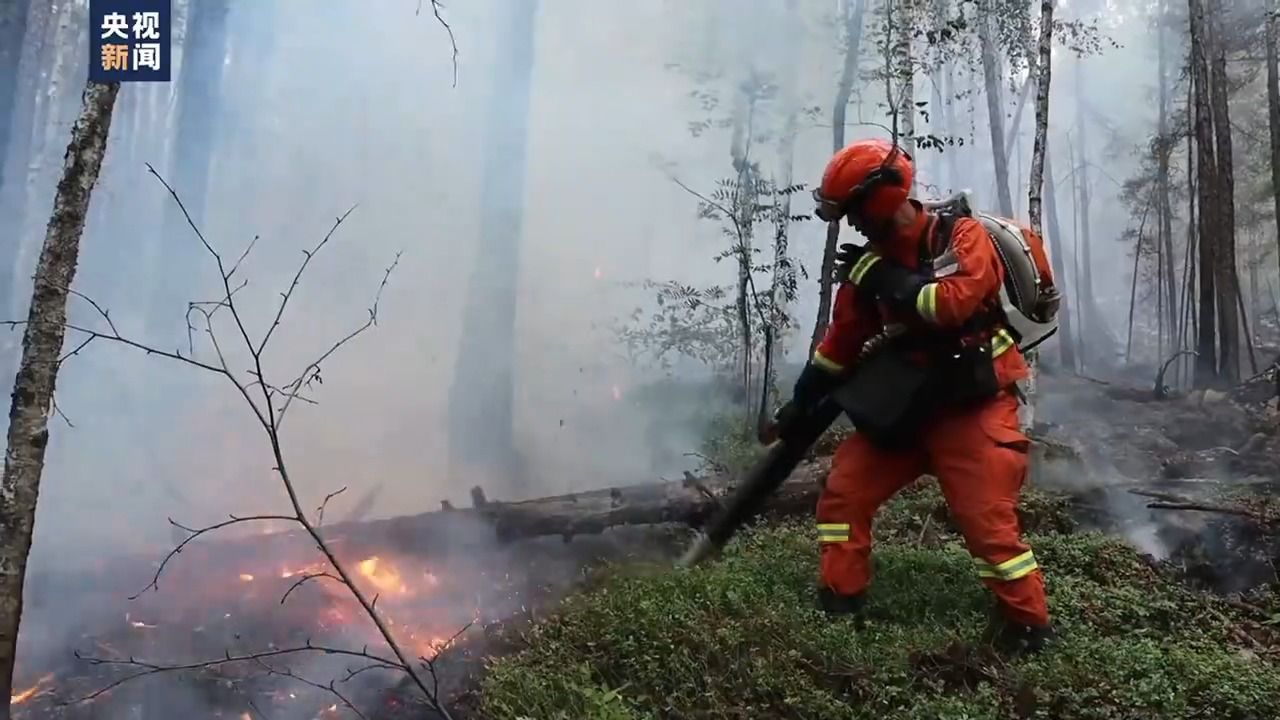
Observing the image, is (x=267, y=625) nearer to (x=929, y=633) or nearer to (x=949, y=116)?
(x=929, y=633)

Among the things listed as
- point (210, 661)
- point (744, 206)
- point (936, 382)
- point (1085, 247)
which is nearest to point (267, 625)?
point (210, 661)

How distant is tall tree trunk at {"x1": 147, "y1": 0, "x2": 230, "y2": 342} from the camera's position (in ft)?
35.2

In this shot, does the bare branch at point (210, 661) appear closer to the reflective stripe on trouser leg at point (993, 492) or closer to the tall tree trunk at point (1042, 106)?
the reflective stripe on trouser leg at point (993, 492)

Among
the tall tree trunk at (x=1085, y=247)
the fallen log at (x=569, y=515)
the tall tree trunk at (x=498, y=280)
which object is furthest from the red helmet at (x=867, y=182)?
the tall tree trunk at (x=1085, y=247)

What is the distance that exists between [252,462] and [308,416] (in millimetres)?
737

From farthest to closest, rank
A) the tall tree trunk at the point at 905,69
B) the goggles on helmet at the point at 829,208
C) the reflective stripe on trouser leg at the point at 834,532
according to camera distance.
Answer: the tall tree trunk at the point at 905,69 → the reflective stripe on trouser leg at the point at 834,532 → the goggles on helmet at the point at 829,208

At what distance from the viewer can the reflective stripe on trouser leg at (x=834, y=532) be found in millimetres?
3557

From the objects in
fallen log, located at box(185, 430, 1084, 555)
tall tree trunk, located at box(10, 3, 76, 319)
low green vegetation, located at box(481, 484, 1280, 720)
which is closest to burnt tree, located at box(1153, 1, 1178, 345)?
fallen log, located at box(185, 430, 1084, 555)

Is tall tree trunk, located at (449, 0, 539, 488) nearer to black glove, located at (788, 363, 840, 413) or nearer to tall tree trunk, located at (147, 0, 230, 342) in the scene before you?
tall tree trunk, located at (147, 0, 230, 342)

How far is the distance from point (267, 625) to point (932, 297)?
4370 mm

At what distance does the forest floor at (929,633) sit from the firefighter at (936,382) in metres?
0.25

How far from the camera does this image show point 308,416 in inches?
352

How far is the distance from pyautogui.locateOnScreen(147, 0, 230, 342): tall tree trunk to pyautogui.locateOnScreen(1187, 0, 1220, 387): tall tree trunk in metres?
11.7

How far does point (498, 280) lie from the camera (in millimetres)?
10344
